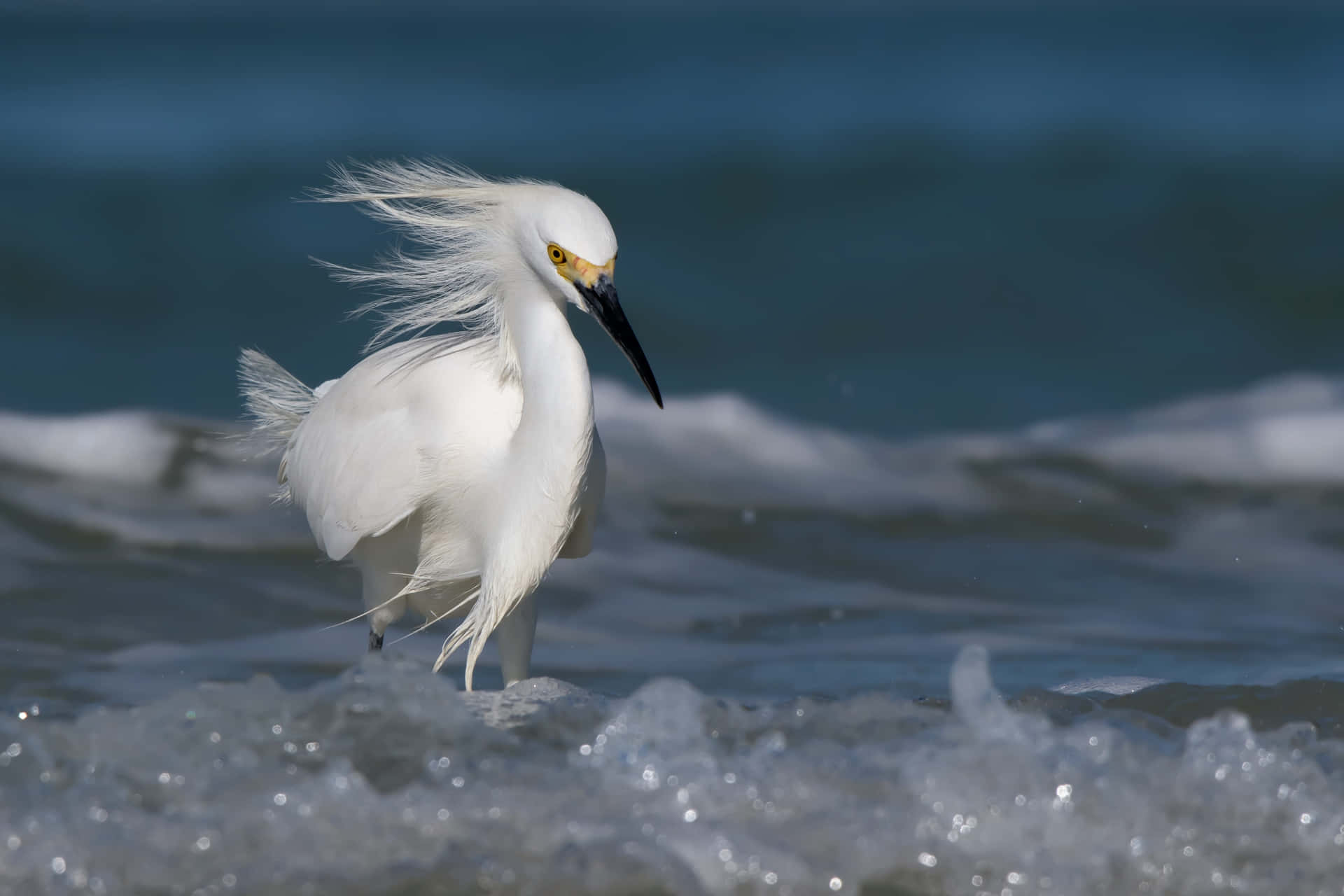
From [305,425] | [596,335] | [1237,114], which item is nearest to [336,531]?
[305,425]

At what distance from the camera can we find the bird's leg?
367 cm

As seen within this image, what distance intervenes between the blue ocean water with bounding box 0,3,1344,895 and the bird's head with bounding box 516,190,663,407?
74 cm

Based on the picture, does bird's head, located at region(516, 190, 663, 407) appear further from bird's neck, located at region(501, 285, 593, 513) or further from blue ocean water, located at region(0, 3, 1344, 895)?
blue ocean water, located at region(0, 3, 1344, 895)

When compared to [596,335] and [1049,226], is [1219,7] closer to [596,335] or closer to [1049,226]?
[1049,226]

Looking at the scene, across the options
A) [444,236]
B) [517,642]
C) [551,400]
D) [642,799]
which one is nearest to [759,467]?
[517,642]

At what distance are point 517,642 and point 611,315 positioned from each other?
1.07 metres

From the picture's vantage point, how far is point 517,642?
369 cm

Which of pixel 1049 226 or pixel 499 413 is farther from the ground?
pixel 1049 226

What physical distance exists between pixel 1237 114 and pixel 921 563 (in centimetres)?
822

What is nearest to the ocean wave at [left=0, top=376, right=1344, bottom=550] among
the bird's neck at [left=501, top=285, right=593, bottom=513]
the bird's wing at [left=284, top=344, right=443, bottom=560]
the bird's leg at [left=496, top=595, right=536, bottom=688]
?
the bird's wing at [left=284, top=344, right=443, bottom=560]

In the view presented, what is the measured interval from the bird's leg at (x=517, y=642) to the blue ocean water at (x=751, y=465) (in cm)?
10

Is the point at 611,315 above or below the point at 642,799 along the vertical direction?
above

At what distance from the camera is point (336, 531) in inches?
141

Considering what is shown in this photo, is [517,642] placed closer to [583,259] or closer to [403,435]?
[403,435]
